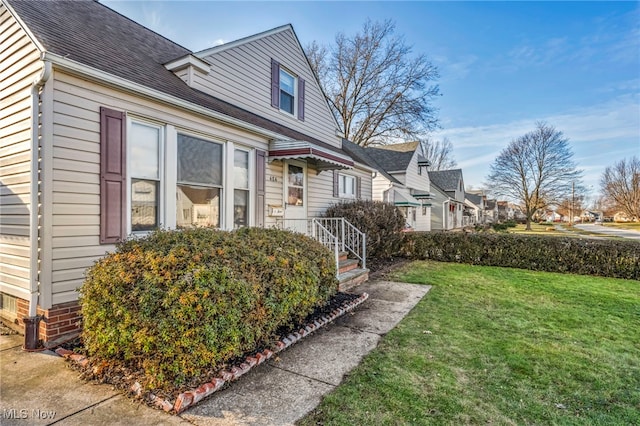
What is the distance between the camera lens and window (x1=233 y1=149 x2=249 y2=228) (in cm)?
639

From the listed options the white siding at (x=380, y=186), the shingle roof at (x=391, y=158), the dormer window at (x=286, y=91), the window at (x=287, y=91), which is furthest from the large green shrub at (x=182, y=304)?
the shingle roof at (x=391, y=158)

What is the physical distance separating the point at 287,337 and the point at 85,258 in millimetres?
2729

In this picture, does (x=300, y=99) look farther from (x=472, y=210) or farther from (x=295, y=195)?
(x=472, y=210)

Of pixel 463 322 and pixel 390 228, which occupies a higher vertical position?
pixel 390 228

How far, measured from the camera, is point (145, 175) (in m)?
4.72

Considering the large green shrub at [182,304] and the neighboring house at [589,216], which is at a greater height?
the neighboring house at [589,216]

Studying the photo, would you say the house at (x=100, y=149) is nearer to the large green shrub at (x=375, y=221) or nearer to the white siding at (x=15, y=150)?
the white siding at (x=15, y=150)

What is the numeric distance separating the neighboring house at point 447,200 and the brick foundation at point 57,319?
1006 inches

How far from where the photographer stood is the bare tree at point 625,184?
46812 mm

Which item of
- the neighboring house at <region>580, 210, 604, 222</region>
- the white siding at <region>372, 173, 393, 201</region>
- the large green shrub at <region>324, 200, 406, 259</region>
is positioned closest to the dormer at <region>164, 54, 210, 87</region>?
the large green shrub at <region>324, 200, 406, 259</region>

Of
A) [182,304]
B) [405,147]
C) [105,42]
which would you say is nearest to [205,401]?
[182,304]

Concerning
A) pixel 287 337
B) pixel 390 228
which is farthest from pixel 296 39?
pixel 287 337

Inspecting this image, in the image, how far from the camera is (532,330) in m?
4.42

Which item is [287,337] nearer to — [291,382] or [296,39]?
[291,382]
